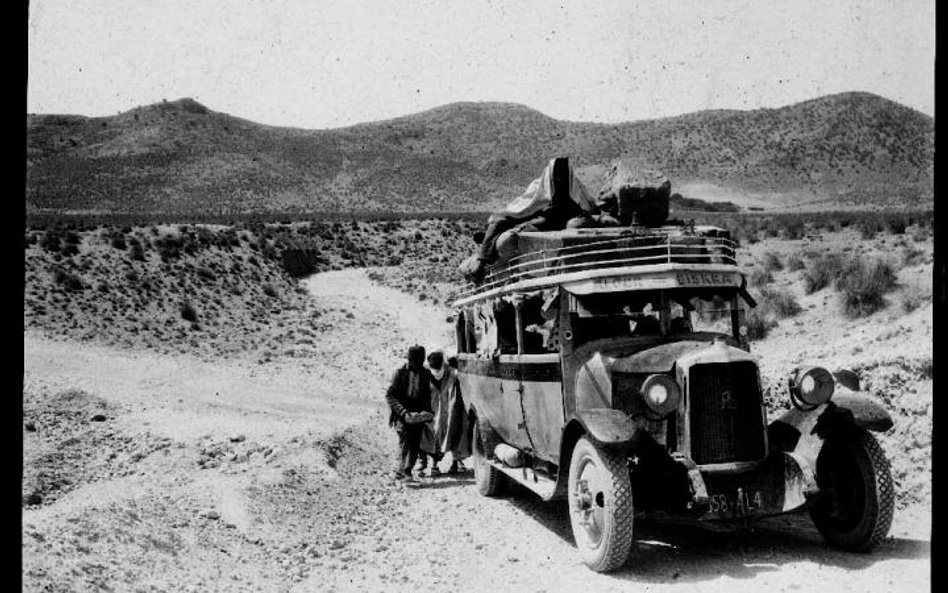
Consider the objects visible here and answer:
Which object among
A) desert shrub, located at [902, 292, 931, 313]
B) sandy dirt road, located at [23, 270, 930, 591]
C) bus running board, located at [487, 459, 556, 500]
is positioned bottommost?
sandy dirt road, located at [23, 270, 930, 591]

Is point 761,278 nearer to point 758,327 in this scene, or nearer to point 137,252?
point 758,327

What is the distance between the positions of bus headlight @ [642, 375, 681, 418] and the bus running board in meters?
1.43

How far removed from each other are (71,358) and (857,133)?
85.0 m

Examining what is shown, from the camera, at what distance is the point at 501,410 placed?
33.5 ft

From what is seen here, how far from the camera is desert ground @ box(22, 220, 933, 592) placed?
721 cm

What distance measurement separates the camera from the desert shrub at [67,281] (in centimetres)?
2702

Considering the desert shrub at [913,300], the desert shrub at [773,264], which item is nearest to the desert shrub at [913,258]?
the desert shrub at [913,300]

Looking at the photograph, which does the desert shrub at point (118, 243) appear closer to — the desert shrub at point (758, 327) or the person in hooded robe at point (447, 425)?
the person in hooded robe at point (447, 425)

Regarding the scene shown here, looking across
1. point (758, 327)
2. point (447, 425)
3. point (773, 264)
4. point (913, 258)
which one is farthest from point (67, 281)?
point (913, 258)

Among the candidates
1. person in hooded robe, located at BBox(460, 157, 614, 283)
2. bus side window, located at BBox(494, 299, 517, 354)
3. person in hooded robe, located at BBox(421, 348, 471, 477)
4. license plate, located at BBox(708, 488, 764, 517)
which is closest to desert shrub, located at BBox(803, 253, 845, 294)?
person in hooded robe, located at BBox(421, 348, 471, 477)

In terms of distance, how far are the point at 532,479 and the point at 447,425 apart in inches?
134

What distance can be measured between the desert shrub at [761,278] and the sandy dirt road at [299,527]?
12.2 metres

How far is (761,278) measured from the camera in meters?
23.7

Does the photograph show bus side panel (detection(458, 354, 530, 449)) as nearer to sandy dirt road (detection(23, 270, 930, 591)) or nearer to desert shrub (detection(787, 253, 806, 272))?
sandy dirt road (detection(23, 270, 930, 591))
